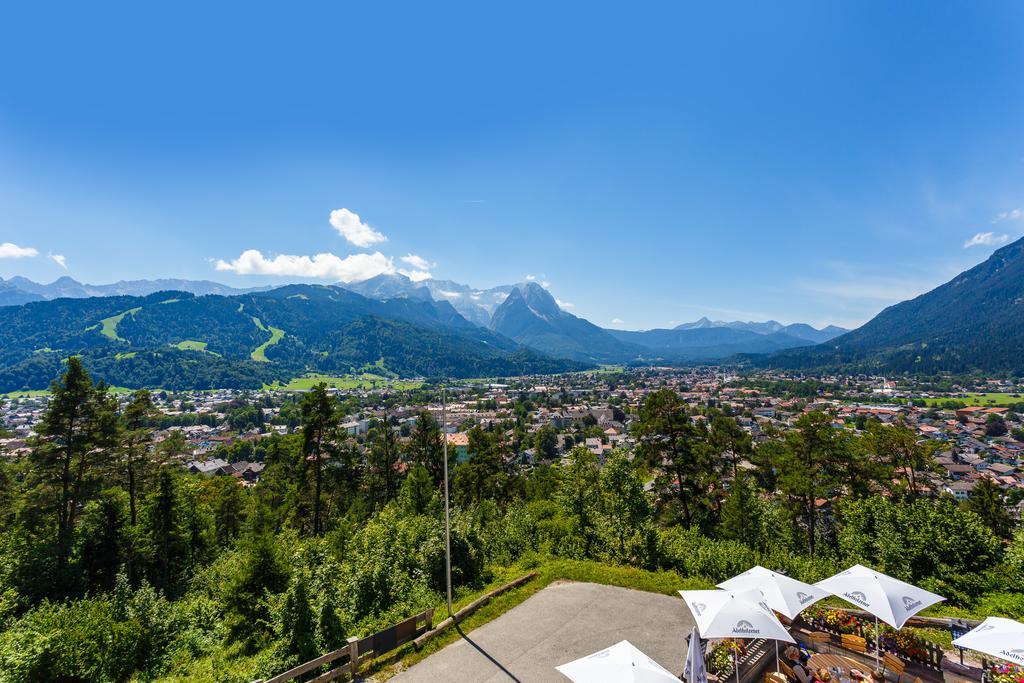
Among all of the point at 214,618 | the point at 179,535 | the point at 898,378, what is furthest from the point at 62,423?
the point at 898,378

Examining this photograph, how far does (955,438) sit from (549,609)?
111 metres

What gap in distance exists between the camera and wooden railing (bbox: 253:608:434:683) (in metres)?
8.36

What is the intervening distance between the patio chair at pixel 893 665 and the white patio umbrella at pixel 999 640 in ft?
5.30

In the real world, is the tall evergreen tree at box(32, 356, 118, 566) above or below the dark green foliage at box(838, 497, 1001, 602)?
above

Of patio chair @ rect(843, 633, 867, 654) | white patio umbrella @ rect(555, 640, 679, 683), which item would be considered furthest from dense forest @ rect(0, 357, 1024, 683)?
white patio umbrella @ rect(555, 640, 679, 683)

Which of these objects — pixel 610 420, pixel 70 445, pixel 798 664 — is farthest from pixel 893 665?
pixel 610 420

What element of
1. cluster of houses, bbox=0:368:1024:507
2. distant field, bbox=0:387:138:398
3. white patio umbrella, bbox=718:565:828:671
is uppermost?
white patio umbrella, bbox=718:565:828:671

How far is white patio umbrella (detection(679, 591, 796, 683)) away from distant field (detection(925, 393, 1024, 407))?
575 ft

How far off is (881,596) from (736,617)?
3.16 meters

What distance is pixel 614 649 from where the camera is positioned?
691cm

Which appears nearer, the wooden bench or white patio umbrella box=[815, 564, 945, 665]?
white patio umbrella box=[815, 564, 945, 665]

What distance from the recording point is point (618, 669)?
648 centimetres

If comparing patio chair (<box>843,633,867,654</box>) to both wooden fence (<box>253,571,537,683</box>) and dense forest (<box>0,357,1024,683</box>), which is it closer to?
dense forest (<box>0,357,1024,683</box>)

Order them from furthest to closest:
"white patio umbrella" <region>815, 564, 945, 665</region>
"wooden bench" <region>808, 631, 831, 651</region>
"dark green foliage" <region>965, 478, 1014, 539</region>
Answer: "dark green foliage" <region>965, 478, 1014, 539</region> → "wooden bench" <region>808, 631, 831, 651</region> → "white patio umbrella" <region>815, 564, 945, 665</region>
